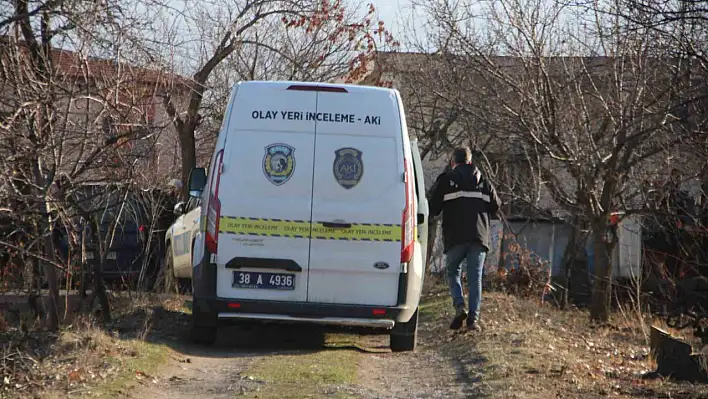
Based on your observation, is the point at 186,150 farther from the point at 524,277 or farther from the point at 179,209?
the point at 524,277

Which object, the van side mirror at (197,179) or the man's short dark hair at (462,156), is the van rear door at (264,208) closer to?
the van side mirror at (197,179)

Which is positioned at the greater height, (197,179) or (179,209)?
(197,179)

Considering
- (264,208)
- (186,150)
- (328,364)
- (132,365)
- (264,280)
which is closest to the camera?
(132,365)

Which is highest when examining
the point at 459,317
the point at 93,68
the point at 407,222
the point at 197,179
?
the point at 93,68

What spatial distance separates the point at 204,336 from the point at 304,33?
8121mm

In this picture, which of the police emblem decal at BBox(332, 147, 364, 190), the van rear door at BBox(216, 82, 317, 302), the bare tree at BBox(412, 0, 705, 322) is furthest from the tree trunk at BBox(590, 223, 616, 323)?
the van rear door at BBox(216, 82, 317, 302)

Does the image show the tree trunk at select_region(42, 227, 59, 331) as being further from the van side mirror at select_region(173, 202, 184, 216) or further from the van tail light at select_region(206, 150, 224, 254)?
the van side mirror at select_region(173, 202, 184, 216)

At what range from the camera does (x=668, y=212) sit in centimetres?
A: 1198

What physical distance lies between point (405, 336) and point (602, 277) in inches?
193

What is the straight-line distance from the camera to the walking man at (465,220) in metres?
10.6

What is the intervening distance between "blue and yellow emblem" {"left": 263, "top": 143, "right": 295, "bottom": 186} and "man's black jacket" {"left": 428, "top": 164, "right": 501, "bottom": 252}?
7.56 ft

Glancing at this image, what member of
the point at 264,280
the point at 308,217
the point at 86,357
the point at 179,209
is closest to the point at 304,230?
the point at 308,217

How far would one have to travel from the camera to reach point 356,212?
8992mm

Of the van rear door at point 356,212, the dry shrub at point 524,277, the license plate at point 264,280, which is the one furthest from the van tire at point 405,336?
the dry shrub at point 524,277
